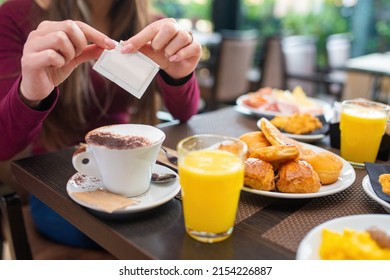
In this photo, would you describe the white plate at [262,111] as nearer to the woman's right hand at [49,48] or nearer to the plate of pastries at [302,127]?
the plate of pastries at [302,127]

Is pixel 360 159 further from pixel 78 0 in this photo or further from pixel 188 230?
pixel 78 0

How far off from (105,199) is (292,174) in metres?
0.37

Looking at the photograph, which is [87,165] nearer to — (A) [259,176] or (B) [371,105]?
(A) [259,176]

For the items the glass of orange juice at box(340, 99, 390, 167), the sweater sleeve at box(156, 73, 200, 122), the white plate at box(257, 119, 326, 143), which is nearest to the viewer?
the glass of orange juice at box(340, 99, 390, 167)

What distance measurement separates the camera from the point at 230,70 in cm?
364

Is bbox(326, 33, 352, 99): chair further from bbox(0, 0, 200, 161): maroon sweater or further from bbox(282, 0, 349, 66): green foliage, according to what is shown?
bbox(0, 0, 200, 161): maroon sweater

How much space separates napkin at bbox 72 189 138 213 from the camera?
72 centimetres

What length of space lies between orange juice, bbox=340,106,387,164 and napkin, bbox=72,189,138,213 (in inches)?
24.3

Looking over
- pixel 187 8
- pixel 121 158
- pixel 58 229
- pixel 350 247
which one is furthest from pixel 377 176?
pixel 187 8

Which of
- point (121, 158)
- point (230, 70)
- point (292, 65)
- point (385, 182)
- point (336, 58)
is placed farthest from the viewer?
point (336, 58)

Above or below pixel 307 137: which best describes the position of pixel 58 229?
below

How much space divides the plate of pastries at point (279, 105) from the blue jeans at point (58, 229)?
0.69 meters

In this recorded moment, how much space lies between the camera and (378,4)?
420 centimetres

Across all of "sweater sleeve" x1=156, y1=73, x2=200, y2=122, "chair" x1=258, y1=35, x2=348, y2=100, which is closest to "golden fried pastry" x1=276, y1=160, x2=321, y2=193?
"sweater sleeve" x1=156, y1=73, x2=200, y2=122
